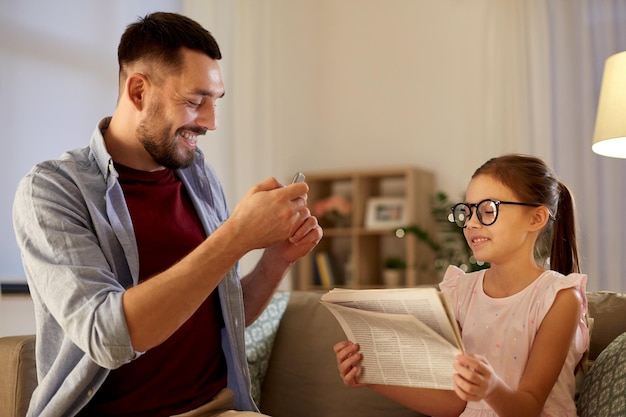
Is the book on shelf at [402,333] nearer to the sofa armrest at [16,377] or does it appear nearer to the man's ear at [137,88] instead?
the man's ear at [137,88]

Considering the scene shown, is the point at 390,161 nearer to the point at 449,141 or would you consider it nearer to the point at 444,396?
the point at 449,141

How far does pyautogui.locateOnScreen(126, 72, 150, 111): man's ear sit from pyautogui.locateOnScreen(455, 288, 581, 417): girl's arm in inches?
36.6

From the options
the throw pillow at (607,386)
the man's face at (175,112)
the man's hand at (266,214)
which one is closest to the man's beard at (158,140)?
the man's face at (175,112)

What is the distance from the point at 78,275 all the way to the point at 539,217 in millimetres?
979

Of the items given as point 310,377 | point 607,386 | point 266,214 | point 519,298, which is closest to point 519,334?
point 519,298

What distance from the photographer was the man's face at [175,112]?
Answer: 5.70ft

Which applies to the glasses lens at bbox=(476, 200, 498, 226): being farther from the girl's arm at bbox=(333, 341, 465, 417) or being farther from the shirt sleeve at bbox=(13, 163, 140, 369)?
the shirt sleeve at bbox=(13, 163, 140, 369)

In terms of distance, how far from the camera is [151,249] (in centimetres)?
168

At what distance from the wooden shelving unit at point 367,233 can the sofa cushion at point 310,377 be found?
7.16 ft

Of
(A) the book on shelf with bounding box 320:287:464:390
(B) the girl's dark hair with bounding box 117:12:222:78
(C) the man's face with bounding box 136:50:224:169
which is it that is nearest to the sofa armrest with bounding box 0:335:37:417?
(C) the man's face with bounding box 136:50:224:169

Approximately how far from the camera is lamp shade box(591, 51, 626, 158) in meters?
2.47

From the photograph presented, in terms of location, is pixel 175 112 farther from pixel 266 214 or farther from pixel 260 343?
pixel 260 343

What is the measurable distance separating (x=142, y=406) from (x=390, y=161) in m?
3.56

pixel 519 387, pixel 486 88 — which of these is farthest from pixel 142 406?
pixel 486 88
